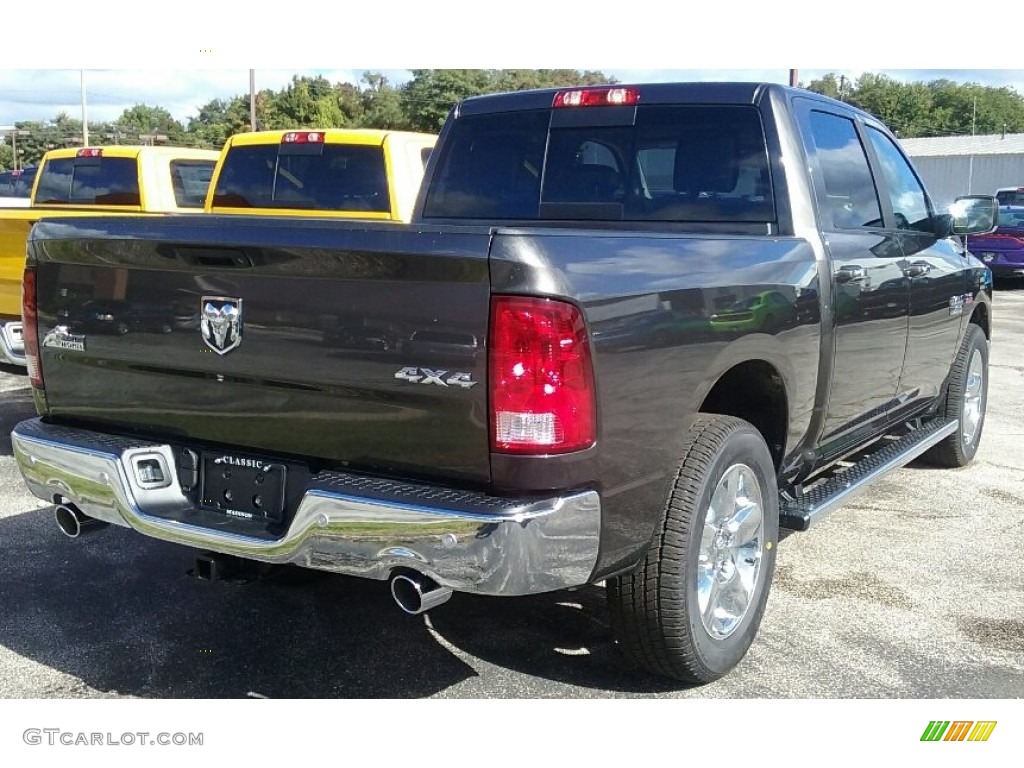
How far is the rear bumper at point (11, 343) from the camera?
6.02 m

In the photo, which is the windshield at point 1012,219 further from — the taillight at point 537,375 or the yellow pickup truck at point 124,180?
the taillight at point 537,375

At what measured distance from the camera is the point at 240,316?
294cm

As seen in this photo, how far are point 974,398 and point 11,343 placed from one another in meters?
5.76

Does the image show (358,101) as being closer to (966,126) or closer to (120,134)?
(120,134)

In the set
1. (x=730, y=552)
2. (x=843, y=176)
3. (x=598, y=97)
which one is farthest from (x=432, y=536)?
(x=843, y=176)

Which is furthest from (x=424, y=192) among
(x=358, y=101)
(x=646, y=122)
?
(x=358, y=101)

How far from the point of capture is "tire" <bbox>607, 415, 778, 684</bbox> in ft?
10.0

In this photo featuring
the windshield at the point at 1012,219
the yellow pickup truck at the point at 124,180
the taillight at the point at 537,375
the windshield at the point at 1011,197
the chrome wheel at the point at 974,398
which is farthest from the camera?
the windshield at the point at 1011,197

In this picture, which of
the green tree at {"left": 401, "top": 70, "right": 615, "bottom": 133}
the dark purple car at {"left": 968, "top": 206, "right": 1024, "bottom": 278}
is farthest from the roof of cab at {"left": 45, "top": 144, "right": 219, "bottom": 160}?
Answer: the green tree at {"left": 401, "top": 70, "right": 615, "bottom": 133}

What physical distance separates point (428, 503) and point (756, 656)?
158 centimetres

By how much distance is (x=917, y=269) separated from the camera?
4.81m

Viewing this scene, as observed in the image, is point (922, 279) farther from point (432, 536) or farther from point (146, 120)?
point (146, 120)

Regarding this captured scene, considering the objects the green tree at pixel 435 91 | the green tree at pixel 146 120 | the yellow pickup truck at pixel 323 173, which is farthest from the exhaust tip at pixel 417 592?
the green tree at pixel 146 120

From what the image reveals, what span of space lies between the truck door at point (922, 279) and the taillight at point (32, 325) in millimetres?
3552
